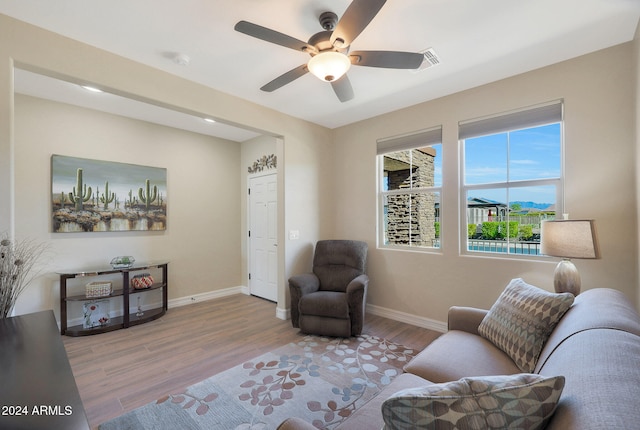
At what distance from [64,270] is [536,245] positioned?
205 inches

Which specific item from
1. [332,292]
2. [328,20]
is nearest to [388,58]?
[328,20]

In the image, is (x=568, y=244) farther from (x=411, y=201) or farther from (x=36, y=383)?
(x=36, y=383)

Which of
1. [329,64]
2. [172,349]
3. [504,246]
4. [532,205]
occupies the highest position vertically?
[329,64]

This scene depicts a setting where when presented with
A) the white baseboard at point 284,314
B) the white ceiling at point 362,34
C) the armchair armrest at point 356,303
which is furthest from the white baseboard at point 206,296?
the white ceiling at point 362,34

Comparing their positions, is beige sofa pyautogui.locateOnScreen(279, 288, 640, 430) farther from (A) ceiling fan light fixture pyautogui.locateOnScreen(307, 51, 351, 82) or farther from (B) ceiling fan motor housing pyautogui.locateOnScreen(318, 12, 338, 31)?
(B) ceiling fan motor housing pyautogui.locateOnScreen(318, 12, 338, 31)

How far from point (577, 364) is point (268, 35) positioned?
2.06 metres

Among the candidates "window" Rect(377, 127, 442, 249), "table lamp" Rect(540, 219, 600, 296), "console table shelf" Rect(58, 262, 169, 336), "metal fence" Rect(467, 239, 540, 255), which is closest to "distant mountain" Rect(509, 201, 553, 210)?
"metal fence" Rect(467, 239, 540, 255)

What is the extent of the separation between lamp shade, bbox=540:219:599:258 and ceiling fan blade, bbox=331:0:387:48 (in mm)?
1958

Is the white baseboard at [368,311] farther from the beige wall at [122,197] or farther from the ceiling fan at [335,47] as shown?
the ceiling fan at [335,47]

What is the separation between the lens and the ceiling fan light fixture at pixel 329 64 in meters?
1.80

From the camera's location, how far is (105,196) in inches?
144

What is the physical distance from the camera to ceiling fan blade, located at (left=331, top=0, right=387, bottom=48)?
4.72 feet

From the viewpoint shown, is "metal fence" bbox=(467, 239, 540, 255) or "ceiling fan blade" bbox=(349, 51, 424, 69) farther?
"metal fence" bbox=(467, 239, 540, 255)

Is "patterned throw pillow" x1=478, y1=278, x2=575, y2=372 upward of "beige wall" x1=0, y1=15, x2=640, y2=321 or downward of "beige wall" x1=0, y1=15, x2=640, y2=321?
downward
